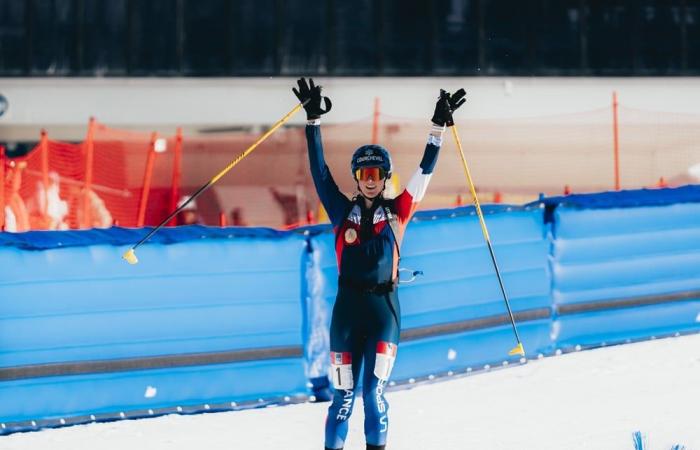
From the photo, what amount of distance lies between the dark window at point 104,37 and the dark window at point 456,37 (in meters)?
7.10

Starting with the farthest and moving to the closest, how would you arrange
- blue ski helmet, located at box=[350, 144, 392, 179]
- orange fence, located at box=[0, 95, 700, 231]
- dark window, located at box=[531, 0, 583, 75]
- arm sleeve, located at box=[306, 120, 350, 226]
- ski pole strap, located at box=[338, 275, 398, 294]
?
dark window, located at box=[531, 0, 583, 75] → orange fence, located at box=[0, 95, 700, 231] → arm sleeve, located at box=[306, 120, 350, 226] → blue ski helmet, located at box=[350, 144, 392, 179] → ski pole strap, located at box=[338, 275, 398, 294]

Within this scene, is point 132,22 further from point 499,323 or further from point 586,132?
point 499,323

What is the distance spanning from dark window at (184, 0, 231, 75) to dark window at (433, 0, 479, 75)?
478 cm

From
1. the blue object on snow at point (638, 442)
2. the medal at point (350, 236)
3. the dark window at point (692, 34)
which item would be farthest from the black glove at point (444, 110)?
the dark window at point (692, 34)

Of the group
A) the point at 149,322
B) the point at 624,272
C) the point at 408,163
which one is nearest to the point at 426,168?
the point at 149,322

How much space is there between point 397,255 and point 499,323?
3481mm

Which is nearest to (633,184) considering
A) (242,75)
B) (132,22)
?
(242,75)

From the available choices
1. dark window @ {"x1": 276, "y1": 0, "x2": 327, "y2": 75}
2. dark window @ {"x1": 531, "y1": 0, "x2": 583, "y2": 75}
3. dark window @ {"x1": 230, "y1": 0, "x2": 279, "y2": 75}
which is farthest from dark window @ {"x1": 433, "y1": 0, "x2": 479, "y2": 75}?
dark window @ {"x1": 230, "y1": 0, "x2": 279, "y2": 75}

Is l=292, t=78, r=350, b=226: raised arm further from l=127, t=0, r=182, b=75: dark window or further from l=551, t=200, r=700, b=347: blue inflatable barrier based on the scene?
l=127, t=0, r=182, b=75: dark window

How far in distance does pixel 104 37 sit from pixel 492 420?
20.4 meters

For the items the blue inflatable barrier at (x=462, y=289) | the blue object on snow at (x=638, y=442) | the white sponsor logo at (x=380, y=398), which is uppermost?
the blue inflatable barrier at (x=462, y=289)

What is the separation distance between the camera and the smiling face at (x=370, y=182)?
6.89 metres

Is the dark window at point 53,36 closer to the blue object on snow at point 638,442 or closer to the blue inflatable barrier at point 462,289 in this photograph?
the blue inflatable barrier at point 462,289

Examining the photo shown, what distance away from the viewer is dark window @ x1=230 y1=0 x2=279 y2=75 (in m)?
26.8
